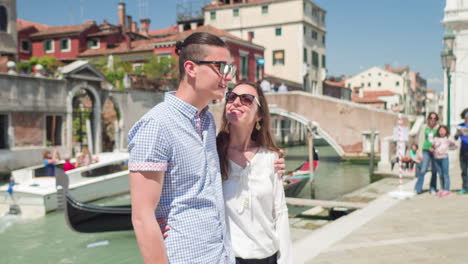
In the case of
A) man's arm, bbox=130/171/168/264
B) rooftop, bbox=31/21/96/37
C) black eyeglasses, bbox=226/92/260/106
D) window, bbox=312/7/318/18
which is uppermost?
window, bbox=312/7/318/18

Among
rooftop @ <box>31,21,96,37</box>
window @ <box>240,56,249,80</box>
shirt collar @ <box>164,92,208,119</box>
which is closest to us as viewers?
shirt collar @ <box>164,92,208,119</box>

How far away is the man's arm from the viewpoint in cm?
121

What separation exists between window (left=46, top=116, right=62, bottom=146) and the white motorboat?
3873 millimetres

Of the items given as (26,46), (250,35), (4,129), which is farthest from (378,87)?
(4,129)

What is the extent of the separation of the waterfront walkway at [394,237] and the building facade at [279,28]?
2628cm

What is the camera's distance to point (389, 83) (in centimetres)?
6050

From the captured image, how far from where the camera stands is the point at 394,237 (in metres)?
4.42

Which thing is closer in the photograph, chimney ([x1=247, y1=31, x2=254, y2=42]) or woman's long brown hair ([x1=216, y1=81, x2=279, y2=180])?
woman's long brown hair ([x1=216, y1=81, x2=279, y2=180])

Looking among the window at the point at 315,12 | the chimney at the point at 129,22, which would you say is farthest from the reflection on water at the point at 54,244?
the window at the point at 315,12

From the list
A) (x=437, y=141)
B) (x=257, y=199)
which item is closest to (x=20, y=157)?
(x=437, y=141)

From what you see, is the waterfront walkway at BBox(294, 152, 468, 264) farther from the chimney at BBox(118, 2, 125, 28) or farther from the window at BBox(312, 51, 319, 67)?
the window at BBox(312, 51, 319, 67)

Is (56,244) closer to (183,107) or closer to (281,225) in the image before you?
(281,225)

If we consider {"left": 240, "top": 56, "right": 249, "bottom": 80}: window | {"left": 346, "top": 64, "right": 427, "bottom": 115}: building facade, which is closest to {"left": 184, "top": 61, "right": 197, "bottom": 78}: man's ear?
{"left": 240, "top": 56, "right": 249, "bottom": 80}: window

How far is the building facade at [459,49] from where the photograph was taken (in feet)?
45.2
